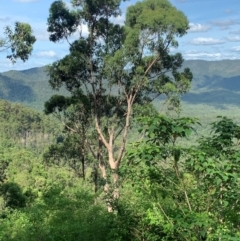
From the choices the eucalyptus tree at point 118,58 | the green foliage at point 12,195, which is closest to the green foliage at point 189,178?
the eucalyptus tree at point 118,58

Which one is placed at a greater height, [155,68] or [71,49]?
[71,49]

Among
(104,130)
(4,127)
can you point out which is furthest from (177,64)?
(4,127)

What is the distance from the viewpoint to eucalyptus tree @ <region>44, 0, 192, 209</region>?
12492mm

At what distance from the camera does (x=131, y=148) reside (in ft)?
12.0

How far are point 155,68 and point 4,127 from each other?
8560 centimetres

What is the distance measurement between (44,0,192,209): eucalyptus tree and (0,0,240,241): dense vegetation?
4 cm

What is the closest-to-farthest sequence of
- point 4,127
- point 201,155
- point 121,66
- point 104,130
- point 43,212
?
1. point 201,155
2. point 43,212
3. point 121,66
4. point 104,130
5. point 4,127

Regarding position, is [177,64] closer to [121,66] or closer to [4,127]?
[121,66]

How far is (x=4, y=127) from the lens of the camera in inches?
3669

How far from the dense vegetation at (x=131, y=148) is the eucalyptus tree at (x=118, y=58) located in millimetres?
40

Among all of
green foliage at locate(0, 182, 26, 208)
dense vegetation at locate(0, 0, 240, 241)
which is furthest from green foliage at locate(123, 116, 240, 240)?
green foliage at locate(0, 182, 26, 208)

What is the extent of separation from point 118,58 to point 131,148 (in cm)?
893

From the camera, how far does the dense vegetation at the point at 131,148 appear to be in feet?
11.9

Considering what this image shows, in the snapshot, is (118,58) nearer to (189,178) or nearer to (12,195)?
(189,178)
